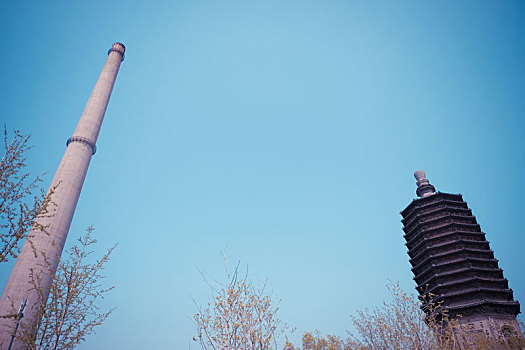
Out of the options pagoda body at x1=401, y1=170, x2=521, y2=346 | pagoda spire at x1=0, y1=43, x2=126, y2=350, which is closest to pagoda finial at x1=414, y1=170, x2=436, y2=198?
pagoda body at x1=401, y1=170, x2=521, y2=346

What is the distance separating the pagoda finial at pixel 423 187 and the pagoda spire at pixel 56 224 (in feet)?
132

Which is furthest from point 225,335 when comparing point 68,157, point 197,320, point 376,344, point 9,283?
point 68,157

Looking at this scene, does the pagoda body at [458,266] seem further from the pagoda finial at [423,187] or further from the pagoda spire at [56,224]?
the pagoda spire at [56,224]

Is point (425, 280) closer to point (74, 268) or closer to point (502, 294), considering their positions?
point (502, 294)

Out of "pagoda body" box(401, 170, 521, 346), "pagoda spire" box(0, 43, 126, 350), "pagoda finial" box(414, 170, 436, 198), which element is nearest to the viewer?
"pagoda spire" box(0, 43, 126, 350)

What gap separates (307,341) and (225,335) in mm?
15217

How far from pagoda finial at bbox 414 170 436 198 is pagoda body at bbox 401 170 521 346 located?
13 centimetres

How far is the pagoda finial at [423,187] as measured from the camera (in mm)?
41656

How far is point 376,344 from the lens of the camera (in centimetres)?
2050

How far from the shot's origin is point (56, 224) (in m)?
26.8

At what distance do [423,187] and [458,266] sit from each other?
456 inches

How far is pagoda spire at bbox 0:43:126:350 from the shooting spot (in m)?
22.1

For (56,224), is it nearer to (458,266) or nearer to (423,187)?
(458,266)

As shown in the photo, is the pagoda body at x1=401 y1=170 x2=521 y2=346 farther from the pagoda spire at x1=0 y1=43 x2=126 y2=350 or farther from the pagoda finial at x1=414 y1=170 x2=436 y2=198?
the pagoda spire at x1=0 y1=43 x2=126 y2=350
